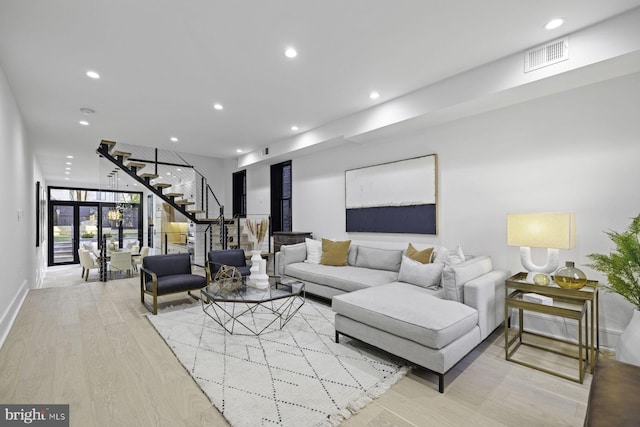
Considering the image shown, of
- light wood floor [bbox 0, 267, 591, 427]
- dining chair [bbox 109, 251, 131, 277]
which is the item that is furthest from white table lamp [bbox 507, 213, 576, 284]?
dining chair [bbox 109, 251, 131, 277]

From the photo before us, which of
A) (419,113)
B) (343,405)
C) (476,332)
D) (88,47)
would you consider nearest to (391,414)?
(343,405)

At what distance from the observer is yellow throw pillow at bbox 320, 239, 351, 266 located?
4.92 m

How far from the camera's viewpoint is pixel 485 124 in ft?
12.6

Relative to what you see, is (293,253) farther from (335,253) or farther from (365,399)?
(365,399)

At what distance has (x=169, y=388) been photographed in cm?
230

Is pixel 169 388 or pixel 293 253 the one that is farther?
pixel 293 253

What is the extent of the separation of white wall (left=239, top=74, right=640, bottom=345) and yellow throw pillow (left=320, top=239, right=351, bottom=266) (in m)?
0.67

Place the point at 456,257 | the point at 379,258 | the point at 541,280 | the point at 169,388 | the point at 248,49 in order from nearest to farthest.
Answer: the point at 169,388
the point at 541,280
the point at 248,49
the point at 456,257
the point at 379,258

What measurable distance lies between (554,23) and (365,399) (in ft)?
11.1

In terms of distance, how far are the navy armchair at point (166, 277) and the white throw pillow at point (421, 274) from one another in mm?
2832

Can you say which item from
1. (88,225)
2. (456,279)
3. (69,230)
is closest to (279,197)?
(456,279)

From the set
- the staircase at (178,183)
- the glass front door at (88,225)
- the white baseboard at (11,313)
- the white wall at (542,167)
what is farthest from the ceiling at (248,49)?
the glass front door at (88,225)

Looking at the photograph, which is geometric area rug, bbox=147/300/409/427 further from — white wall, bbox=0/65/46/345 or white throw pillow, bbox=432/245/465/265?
white wall, bbox=0/65/46/345

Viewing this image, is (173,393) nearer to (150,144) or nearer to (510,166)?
(510,166)
